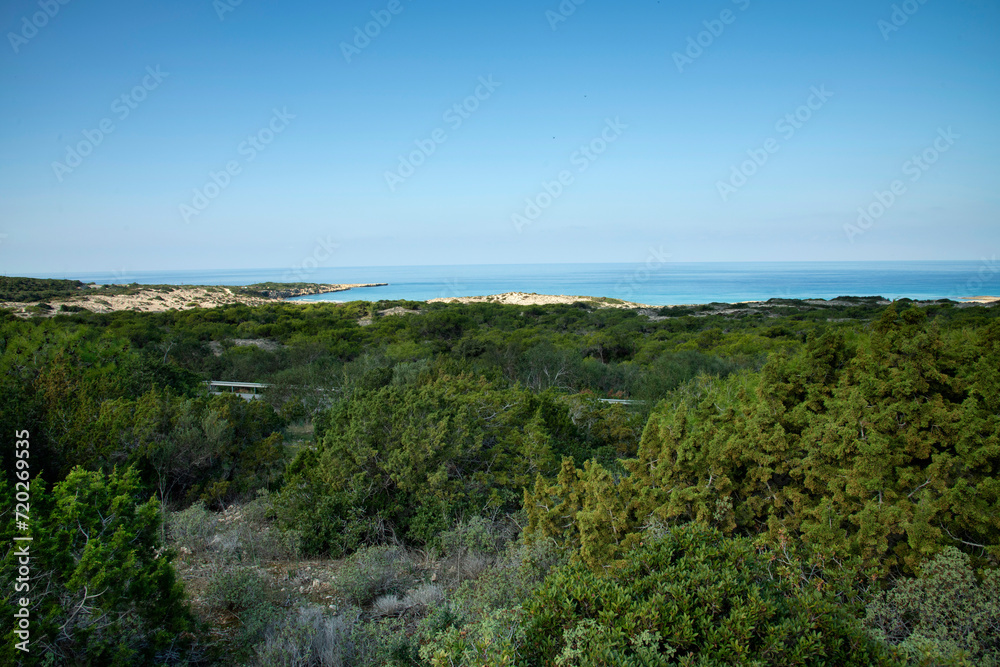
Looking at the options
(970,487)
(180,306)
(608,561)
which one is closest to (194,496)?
(608,561)

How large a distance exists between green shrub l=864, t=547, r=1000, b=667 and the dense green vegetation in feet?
0.06

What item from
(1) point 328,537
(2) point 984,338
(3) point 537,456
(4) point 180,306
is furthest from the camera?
(4) point 180,306

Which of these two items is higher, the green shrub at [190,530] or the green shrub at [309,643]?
the green shrub at [309,643]

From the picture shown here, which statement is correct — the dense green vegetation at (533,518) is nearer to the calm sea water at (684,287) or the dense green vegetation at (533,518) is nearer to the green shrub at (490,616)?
the green shrub at (490,616)

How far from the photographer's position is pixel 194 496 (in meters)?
8.87

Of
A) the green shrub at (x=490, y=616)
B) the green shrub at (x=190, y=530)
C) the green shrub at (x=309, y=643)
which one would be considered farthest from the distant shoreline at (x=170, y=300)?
the green shrub at (x=490, y=616)

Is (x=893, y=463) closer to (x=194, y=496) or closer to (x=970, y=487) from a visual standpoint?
(x=970, y=487)

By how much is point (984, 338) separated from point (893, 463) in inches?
77.1

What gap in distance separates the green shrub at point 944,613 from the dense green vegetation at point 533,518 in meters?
0.02

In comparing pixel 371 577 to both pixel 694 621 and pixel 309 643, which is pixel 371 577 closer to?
pixel 309 643

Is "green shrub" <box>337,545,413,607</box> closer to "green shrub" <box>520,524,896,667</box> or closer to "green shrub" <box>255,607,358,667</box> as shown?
"green shrub" <box>255,607,358,667</box>

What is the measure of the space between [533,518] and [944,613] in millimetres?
3455

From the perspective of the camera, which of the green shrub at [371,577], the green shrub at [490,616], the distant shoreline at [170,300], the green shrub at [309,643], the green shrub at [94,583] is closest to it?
the green shrub at [490,616]

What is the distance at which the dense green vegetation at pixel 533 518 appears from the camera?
314 centimetres
